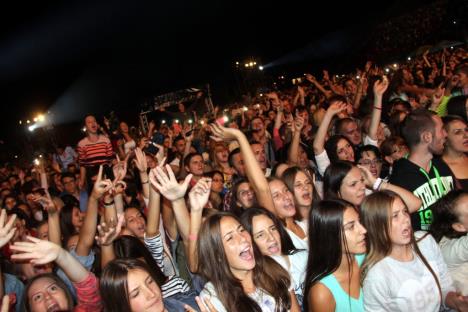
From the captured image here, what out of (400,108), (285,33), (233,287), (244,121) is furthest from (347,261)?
(285,33)

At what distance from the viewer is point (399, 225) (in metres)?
2.62

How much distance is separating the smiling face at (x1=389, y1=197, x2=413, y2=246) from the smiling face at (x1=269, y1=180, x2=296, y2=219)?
3.35ft

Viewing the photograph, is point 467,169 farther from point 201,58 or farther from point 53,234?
point 201,58

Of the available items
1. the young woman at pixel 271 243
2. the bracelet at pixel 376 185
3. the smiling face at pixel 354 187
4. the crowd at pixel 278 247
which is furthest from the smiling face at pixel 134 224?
the bracelet at pixel 376 185

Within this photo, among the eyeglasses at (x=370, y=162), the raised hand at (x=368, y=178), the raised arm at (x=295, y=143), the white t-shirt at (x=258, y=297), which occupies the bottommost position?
the white t-shirt at (x=258, y=297)

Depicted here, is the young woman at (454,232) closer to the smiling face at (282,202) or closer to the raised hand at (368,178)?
the raised hand at (368,178)

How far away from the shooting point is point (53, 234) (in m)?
3.46

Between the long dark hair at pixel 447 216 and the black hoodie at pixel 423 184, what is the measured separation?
0.40 metres

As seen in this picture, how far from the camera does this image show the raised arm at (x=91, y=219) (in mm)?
3262

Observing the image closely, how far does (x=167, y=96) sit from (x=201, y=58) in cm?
486

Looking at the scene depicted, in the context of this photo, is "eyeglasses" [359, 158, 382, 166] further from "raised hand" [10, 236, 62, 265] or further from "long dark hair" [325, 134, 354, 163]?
"raised hand" [10, 236, 62, 265]

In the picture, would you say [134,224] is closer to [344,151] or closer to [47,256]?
[47,256]

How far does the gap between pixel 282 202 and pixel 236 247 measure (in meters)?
1.05

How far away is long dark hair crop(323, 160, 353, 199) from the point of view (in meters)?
3.64
